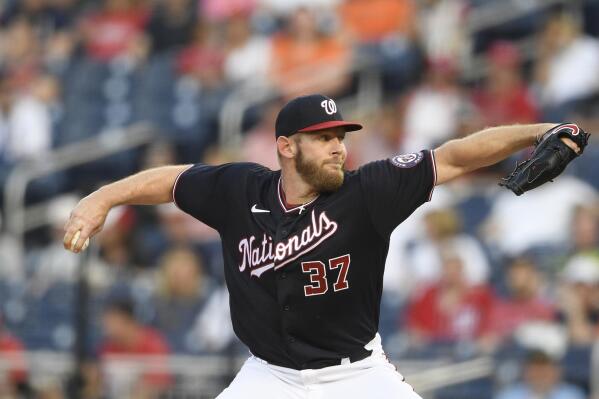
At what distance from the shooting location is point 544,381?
312 inches

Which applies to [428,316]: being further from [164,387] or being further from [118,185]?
[118,185]

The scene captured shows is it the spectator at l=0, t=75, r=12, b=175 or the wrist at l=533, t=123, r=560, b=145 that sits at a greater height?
the spectator at l=0, t=75, r=12, b=175

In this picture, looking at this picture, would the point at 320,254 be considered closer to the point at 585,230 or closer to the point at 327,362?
the point at 327,362

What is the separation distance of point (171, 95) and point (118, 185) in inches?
296

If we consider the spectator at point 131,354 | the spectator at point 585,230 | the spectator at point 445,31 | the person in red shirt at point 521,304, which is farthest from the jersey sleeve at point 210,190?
the spectator at point 445,31

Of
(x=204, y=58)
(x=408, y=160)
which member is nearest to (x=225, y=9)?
(x=204, y=58)

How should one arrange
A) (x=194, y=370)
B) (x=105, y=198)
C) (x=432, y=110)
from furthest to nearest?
(x=432, y=110), (x=194, y=370), (x=105, y=198)

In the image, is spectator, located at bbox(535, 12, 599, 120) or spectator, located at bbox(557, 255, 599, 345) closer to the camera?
spectator, located at bbox(557, 255, 599, 345)

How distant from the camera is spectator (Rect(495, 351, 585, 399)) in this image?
7.91 metres

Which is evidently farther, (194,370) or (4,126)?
(4,126)

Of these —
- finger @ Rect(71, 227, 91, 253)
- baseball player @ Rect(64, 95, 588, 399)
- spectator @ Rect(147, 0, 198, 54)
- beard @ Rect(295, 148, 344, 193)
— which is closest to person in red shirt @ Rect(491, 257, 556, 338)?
baseball player @ Rect(64, 95, 588, 399)

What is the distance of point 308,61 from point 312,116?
6.59 meters

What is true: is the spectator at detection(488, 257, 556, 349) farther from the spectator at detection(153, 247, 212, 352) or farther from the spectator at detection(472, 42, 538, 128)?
the spectator at detection(153, 247, 212, 352)

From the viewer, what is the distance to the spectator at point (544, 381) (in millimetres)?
7910
